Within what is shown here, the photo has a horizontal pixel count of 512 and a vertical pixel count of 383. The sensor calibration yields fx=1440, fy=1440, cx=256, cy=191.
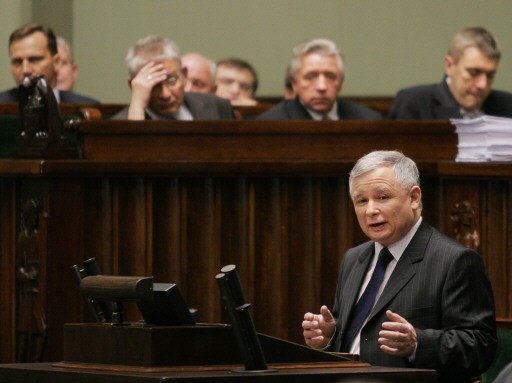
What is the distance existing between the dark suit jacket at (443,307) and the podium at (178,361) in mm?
737

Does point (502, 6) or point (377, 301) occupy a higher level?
point (502, 6)

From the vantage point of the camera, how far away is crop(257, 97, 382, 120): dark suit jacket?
7746 millimetres

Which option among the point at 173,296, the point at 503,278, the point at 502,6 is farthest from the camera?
the point at 502,6

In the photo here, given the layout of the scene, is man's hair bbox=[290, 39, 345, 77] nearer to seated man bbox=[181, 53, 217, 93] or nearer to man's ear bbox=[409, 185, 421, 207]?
seated man bbox=[181, 53, 217, 93]

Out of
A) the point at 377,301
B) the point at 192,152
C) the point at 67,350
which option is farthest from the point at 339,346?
the point at 192,152

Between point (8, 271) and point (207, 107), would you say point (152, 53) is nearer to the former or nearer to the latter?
point (207, 107)

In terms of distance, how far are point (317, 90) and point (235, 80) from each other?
97.7 inches

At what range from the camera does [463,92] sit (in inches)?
316

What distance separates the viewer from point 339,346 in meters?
4.77

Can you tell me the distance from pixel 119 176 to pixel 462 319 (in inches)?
83.2

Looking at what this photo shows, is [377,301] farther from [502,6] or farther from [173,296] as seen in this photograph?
[502,6]

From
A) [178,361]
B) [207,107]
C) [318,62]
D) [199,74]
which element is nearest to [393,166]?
[178,361]

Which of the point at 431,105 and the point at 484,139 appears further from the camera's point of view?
the point at 431,105

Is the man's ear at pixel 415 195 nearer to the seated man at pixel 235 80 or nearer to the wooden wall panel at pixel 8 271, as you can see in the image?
the wooden wall panel at pixel 8 271
